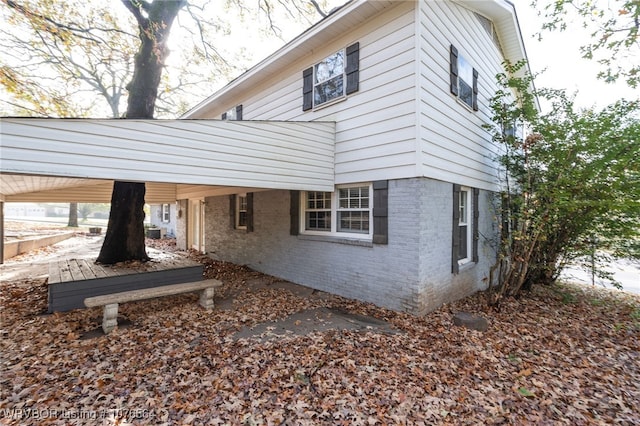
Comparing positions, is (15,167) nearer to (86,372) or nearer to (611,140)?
(86,372)

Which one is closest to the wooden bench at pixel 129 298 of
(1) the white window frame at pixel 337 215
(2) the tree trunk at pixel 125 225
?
(2) the tree trunk at pixel 125 225

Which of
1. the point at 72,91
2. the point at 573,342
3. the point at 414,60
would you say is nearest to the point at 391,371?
the point at 573,342

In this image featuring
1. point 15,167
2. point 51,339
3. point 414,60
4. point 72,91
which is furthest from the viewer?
point 72,91

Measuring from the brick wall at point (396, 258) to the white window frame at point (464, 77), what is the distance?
2353 millimetres

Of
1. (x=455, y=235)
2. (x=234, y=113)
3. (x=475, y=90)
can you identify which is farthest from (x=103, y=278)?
(x=475, y=90)

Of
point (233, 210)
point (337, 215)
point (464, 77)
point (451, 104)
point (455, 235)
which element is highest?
point (464, 77)

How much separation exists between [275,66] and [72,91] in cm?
1031

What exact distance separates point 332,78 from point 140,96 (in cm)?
508

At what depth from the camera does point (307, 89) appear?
7.11 metres

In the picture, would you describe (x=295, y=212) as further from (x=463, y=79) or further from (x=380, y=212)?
(x=463, y=79)

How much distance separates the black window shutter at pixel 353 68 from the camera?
590cm

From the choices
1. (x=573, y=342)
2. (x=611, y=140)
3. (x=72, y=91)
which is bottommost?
(x=573, y=342)

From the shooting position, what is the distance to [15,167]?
9.60 ft

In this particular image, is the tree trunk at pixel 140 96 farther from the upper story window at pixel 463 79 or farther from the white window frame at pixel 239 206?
the upper story window at pixel 463 79
